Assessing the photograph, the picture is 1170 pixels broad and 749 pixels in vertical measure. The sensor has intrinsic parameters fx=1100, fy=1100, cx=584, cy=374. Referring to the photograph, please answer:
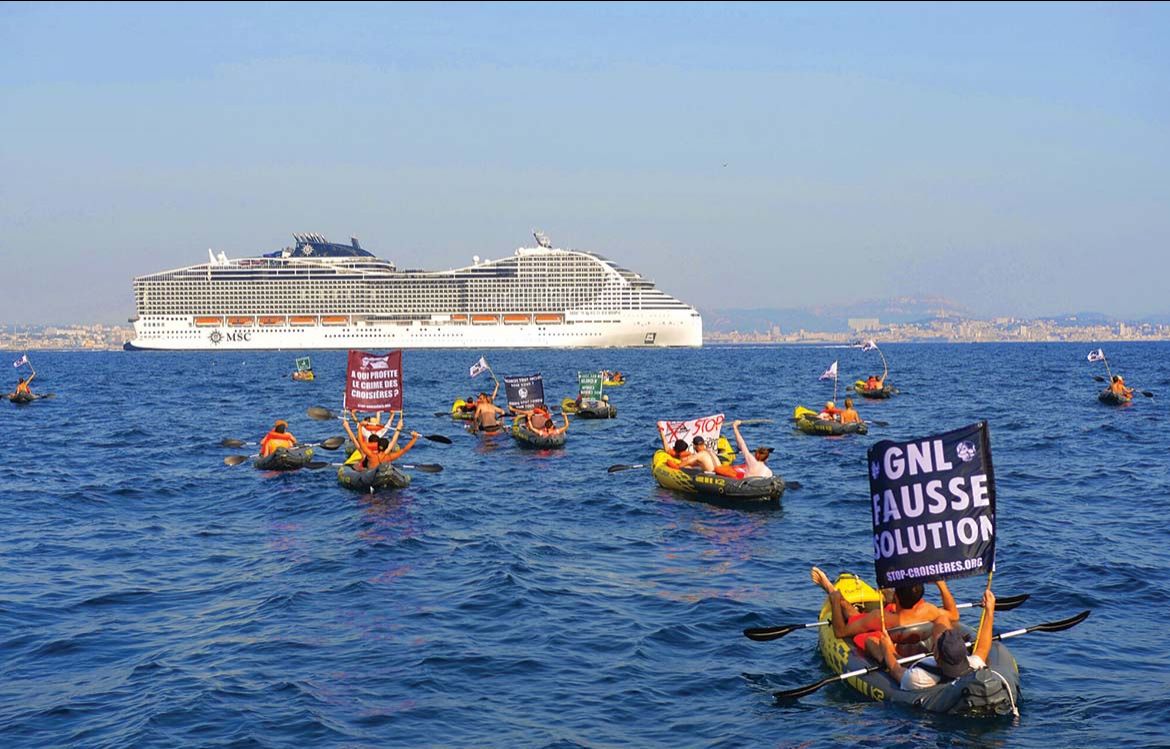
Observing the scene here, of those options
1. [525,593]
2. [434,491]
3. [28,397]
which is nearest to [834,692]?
[525,593]

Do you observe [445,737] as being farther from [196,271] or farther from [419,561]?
[196,271]

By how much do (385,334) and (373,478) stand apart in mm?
115477

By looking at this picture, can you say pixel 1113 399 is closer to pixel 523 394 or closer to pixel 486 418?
pixel 523 394

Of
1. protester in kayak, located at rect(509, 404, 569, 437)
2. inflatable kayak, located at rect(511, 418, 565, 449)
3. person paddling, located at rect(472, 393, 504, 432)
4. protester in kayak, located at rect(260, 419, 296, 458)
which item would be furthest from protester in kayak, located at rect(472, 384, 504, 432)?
protester in kayak, located at rect(260, 419, 296, 458)

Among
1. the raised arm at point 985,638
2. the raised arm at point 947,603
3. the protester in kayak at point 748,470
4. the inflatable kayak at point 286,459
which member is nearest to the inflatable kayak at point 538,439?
the inflatable kayak at point 286,459

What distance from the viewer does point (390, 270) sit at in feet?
461

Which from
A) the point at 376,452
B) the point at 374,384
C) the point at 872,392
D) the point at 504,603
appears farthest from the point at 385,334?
the point at 504,603

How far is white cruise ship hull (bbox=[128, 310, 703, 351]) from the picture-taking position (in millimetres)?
135375

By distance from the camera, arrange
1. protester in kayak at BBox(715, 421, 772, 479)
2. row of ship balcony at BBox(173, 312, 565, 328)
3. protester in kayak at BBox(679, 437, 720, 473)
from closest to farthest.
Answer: protester in kayak at BBox(715, 421, 772, 479), protester in kayak at BBox(679, 437, 720, 473), row of ship balcony at BBox(173, 312, 565, 328)

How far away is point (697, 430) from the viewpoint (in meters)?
24.2

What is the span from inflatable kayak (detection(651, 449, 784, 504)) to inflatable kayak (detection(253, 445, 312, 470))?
8.92m

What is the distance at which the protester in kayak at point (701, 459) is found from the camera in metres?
22.0

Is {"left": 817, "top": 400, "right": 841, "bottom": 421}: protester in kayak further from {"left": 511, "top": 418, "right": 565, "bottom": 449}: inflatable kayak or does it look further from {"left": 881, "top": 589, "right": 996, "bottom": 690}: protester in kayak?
{"left": 881, "top": 589, "right": 996, "bottom": 690}: protester in kayak

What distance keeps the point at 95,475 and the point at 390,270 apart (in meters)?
115
